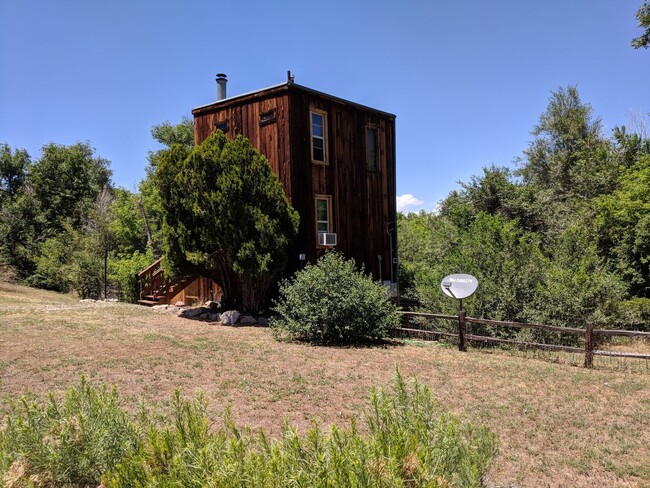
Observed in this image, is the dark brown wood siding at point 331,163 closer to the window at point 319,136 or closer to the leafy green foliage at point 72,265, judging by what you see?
the window at point 319,136

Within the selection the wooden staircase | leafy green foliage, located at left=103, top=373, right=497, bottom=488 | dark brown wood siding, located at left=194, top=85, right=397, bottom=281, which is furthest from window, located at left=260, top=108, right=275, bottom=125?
leafy green foliage, located at left=103, top=373, right=497, bottom=488

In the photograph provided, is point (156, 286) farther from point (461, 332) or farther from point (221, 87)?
point (461, 332)

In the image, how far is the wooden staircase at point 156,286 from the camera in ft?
52.2

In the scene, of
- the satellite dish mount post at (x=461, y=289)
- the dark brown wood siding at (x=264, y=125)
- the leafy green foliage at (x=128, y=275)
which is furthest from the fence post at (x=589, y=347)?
the leafy green foliage at (x=128, y=275)

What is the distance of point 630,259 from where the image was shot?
53.9 feet

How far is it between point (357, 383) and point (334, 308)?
335cm

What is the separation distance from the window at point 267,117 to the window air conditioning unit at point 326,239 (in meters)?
3.80

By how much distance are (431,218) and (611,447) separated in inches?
932

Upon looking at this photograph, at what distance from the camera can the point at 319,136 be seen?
14.4m

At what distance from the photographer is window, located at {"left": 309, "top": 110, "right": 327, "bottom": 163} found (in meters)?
14.3

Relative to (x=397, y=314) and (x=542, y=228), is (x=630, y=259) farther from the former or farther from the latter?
(x=397, y=314)

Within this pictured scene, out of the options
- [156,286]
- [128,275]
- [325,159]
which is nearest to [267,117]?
[325,159]

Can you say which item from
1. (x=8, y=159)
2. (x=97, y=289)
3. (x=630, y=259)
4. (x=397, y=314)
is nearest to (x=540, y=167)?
(x=630, y=259)

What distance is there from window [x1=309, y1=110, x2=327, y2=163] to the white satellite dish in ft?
20.4
